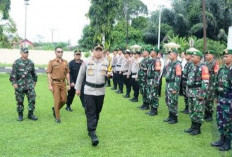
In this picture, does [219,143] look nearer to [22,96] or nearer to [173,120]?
[173,120]

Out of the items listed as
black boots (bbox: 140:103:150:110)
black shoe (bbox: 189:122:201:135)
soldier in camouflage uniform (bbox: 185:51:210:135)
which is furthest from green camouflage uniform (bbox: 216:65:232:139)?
black boots (bbox: 140:103:150:110)

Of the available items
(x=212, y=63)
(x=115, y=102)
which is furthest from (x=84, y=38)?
(x=212, y=63)

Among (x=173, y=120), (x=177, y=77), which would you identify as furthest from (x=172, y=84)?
(x=173, y=120)

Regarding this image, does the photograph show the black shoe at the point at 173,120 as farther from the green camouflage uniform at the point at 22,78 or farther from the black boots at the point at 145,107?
the green camouflage uniform at the point at 22,78

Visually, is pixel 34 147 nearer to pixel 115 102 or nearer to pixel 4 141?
pixel 4 141

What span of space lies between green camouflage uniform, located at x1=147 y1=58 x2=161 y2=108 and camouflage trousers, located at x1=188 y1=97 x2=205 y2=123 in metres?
1.89

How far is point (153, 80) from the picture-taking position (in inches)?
346

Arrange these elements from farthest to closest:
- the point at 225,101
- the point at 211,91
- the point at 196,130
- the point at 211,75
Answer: the point at 211,75 → the point at 211,91 → the point at 196,130 → the point at 225,101

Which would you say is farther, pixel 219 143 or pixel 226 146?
pixel 219 143

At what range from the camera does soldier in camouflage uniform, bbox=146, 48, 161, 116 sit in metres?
8.54

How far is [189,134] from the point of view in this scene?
689cm

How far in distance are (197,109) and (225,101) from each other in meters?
0.91

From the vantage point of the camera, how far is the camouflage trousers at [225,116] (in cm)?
570

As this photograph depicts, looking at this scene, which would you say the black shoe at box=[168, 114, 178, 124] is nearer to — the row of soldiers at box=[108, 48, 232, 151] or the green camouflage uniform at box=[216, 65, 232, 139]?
the row of soldiers at box=[108, 48, 232, 151]
